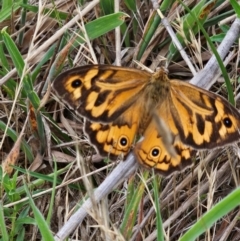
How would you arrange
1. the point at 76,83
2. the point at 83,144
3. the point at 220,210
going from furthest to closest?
the point at 83,144 < the point at 76,83 < the point at 220,210

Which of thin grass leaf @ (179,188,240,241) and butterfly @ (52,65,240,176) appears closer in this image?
thin grass leaf @ (179,188,240,241)

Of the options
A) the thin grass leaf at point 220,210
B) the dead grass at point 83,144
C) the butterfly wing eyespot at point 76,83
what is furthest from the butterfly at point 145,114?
the thin grass leaf at point 220,210

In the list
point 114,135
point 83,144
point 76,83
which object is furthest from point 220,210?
point 83,144

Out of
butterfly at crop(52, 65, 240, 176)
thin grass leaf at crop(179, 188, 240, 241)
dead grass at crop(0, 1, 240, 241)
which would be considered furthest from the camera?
dead grass at crop(0, 1, 240, 241)

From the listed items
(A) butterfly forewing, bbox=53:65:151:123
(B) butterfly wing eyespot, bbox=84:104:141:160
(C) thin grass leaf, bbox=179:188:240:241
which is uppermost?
(A) butterfly forewing, bbox=53:65:151:123

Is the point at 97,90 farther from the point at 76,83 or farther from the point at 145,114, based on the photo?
the point at 145,114

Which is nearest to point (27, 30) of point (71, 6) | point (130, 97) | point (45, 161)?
point (71, 6)

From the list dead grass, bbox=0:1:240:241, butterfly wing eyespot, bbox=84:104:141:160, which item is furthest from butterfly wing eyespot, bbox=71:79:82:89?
dead grass, bbox=0:1:240:241

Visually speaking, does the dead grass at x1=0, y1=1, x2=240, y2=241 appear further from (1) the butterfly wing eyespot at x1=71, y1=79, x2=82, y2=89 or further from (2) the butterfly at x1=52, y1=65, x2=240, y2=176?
(1) the butterfly wing eyespot at x1=71, y1=79, x2=82, y2=89
